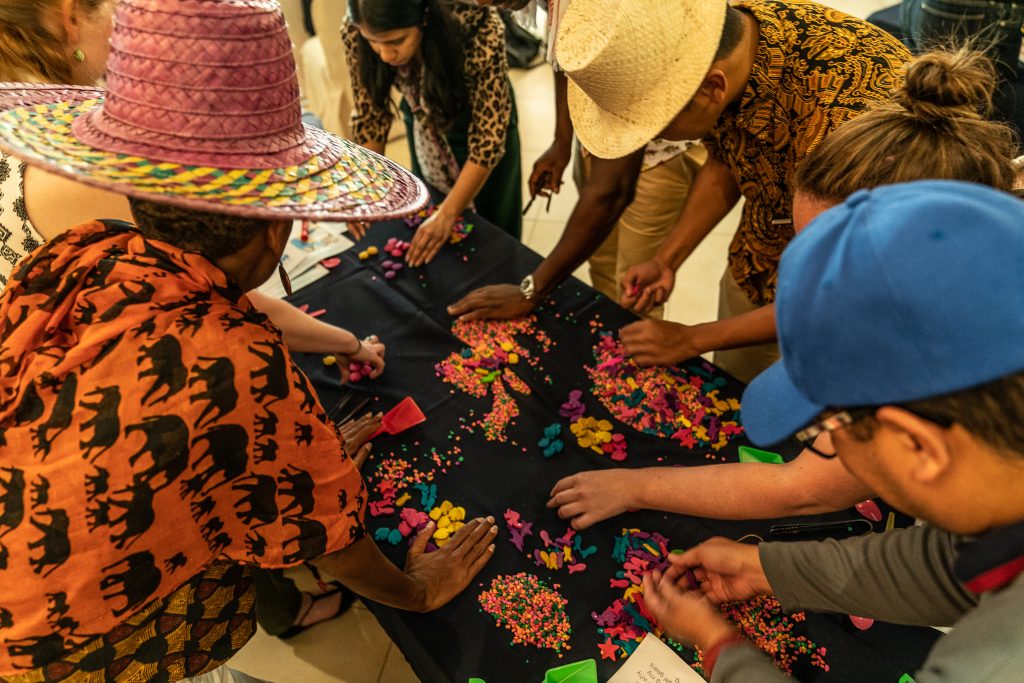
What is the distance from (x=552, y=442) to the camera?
1.68 m

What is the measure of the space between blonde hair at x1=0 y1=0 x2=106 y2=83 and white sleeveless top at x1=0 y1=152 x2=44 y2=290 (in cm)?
28

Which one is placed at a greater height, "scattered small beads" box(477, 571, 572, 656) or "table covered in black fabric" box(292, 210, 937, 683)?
"table covered in black fabric" box(292, 210, 937, 683)

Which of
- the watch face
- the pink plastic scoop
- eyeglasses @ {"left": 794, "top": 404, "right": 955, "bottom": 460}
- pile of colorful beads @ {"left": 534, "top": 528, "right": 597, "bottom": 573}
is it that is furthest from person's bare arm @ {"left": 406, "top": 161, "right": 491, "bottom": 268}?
eyeglasses @ {"left": 794, "top": 404, "right": 955, "bottom": 460}

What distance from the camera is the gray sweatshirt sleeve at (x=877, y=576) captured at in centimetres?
108

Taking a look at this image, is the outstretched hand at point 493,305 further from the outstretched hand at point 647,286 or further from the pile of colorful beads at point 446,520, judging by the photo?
the pile of colorful beads at point 446,520

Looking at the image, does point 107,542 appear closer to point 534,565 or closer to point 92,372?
point 92,372

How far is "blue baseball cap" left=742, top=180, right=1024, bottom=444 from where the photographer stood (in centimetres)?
67

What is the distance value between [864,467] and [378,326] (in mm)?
1503

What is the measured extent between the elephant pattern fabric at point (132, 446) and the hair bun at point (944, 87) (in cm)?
123

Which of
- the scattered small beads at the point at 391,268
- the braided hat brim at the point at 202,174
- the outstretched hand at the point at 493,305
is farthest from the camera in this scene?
the scattered small beads at the point at 391,268

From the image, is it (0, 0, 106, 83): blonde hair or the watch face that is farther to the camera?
the watch face

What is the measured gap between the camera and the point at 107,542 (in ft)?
3.30

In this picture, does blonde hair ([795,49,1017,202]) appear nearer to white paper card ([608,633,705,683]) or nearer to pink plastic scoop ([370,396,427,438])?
white paper card ([608,633,705,683])

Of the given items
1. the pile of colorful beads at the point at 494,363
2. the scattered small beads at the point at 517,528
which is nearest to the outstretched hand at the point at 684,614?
the scattered small beads at the point at 517,528
